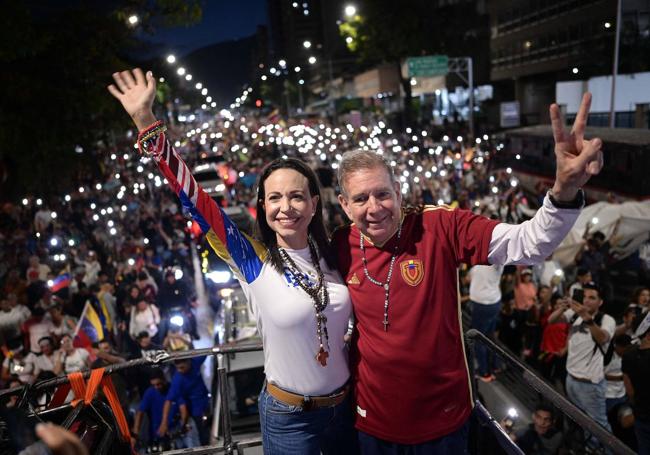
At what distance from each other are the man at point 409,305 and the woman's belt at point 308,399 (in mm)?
105

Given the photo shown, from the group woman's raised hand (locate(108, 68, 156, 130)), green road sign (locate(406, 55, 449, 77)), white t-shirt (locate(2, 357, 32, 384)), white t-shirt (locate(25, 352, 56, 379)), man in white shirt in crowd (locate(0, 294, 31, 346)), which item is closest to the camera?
woman's raised hand (locate(108, 68, 156, 130))

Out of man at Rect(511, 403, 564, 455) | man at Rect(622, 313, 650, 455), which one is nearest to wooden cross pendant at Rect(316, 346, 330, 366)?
man at Rect(622, 313, 650, 455)

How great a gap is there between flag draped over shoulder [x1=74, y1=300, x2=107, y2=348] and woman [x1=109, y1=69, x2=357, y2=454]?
20.5 feet

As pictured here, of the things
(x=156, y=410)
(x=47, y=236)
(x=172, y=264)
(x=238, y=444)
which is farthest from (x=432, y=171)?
(x=238, y=444)

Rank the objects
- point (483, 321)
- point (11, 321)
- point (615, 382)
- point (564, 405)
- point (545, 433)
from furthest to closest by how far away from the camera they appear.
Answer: point (11, 321)
point (483, 321)
point (615, 382)
point (545, 433)
point (564, 405)

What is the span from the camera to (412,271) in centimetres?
263

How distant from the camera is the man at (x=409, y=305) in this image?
2584mm

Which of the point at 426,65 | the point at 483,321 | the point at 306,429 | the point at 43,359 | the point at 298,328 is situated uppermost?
the point at 426,65

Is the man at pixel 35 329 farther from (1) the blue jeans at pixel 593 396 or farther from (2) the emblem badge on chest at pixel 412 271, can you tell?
(2) the emblem badge on chest at pixel 412 271

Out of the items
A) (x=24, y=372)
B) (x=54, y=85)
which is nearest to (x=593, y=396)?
(x=24, y=372)

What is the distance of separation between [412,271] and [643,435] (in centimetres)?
346

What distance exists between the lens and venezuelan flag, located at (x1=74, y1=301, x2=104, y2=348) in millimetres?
8203

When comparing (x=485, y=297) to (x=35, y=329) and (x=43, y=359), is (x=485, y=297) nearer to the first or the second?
(x=43, y=359)

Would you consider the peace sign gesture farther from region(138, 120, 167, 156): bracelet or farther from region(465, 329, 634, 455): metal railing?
region(138, 120, 167, 156): bracelet
